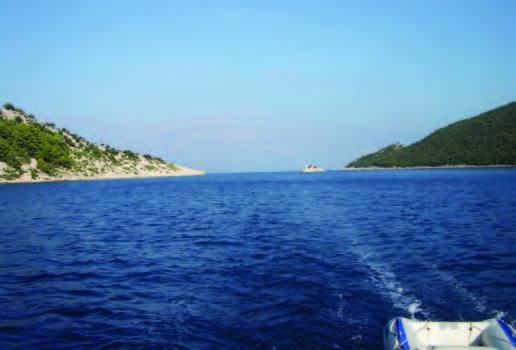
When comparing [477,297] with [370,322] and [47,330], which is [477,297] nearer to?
[370,322]

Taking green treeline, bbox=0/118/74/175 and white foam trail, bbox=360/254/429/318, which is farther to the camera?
green treeline, bbox=0/118/74/175

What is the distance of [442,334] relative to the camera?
9.64 metres

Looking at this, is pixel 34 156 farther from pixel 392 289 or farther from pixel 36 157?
pixel 392 289

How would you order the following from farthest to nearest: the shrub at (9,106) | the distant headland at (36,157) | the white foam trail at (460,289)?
the shrub at (9,106) → the distant headland at (36,157) → the white foam trail at (460,289)

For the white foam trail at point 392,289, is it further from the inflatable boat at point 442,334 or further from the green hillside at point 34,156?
the green hillside at point 34,156

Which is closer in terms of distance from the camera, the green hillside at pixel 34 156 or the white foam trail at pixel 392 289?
the white foam trail at pixel 392 289

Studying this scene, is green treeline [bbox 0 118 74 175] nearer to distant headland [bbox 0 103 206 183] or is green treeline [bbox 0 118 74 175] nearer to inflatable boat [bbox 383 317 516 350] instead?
distant headland [bbox 0 103 206 183]

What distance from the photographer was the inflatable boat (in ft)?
30.1

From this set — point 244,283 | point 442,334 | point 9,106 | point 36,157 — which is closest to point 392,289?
point 244,283

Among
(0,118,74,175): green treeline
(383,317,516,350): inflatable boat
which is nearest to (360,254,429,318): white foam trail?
(383,317,516,350): inflatable boat

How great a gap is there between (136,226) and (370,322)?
29133mm

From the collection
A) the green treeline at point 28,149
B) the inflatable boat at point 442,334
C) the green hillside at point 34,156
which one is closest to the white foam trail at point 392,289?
the inflatable boat at point 442,334

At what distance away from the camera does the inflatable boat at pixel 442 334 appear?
30.1 ft

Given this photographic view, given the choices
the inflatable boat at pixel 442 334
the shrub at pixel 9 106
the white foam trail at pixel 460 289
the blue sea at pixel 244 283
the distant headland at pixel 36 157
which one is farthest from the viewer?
the shrub at pixel 9 106
